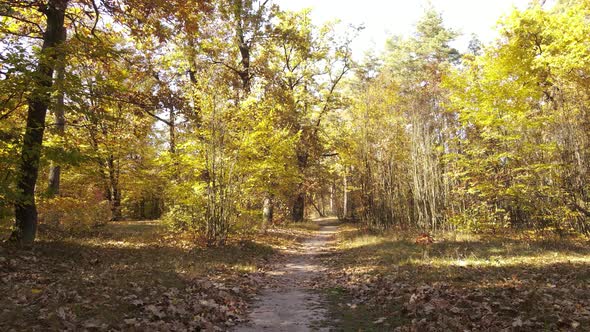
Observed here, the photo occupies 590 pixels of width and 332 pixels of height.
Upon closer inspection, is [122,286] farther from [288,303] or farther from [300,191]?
[300,191]

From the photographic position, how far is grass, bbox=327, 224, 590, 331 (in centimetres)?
511

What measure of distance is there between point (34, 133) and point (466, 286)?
997 centimetres

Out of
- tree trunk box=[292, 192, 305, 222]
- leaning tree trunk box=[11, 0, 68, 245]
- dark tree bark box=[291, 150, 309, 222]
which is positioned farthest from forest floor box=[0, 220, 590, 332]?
tree trunk box=[292, 192, 305, 222]

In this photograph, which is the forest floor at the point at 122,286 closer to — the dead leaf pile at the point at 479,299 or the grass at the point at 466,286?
the grass at the point at 466,286

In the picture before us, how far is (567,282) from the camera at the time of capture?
6.76 metres

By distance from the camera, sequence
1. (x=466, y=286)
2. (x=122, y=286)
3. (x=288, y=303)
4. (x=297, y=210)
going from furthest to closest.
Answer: (x=297, y=210) → (x=288, y=303) → (x=466, y=286) → (x=122, y=286)

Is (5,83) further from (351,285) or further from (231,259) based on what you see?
(351,285)

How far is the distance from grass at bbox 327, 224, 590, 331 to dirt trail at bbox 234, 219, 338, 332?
472 millimetres

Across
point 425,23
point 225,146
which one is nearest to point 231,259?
point 225,146

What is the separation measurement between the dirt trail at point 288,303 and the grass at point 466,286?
0.47 m

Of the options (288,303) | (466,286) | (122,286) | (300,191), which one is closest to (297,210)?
(300,191)

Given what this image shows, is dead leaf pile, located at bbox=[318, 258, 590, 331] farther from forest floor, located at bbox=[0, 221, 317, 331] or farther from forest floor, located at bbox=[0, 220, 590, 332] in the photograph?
forest floor, located at bbox=[0, 221, 317, 331]

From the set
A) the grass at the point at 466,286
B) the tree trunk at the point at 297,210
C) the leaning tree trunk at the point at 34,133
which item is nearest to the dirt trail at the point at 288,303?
the grass at the point at 466,286

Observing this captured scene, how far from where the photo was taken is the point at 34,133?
8.77 metres
